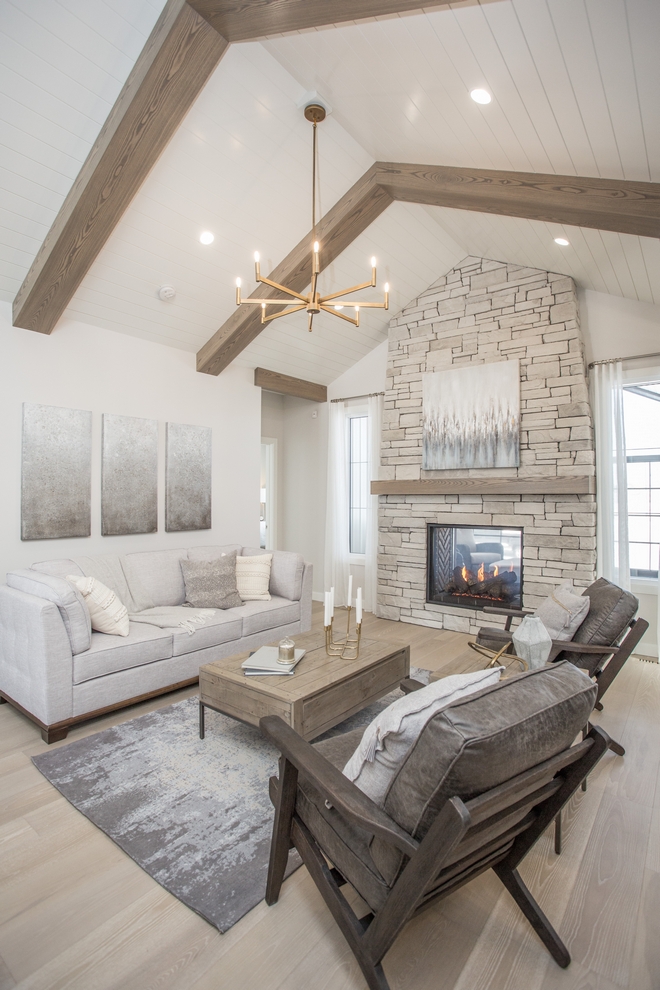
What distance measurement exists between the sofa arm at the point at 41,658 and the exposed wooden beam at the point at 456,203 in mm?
2825

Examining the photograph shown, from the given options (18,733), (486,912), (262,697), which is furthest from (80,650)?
(486,912)

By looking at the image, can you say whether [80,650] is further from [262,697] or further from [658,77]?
[658,77]

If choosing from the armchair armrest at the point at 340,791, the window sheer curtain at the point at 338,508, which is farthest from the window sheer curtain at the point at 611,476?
the armchair armrest at the point at 340,791

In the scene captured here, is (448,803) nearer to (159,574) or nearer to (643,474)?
(159,574)

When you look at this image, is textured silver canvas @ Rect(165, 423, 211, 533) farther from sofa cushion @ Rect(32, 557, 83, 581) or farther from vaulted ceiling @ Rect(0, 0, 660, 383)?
sofa cushion @ Rect(32, 557, 83, 581)

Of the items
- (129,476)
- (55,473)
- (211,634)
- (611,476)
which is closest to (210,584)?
(211,634)

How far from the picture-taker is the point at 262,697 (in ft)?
8.07

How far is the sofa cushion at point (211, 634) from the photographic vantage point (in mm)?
3447

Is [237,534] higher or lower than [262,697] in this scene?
higher

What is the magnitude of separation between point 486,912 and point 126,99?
3928 mm

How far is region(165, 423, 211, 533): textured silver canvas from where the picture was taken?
15.7 ft

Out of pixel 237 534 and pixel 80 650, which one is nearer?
pixel 80 650

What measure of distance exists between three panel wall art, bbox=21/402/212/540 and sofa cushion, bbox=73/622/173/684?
1157 mm

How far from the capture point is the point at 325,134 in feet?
11.3
